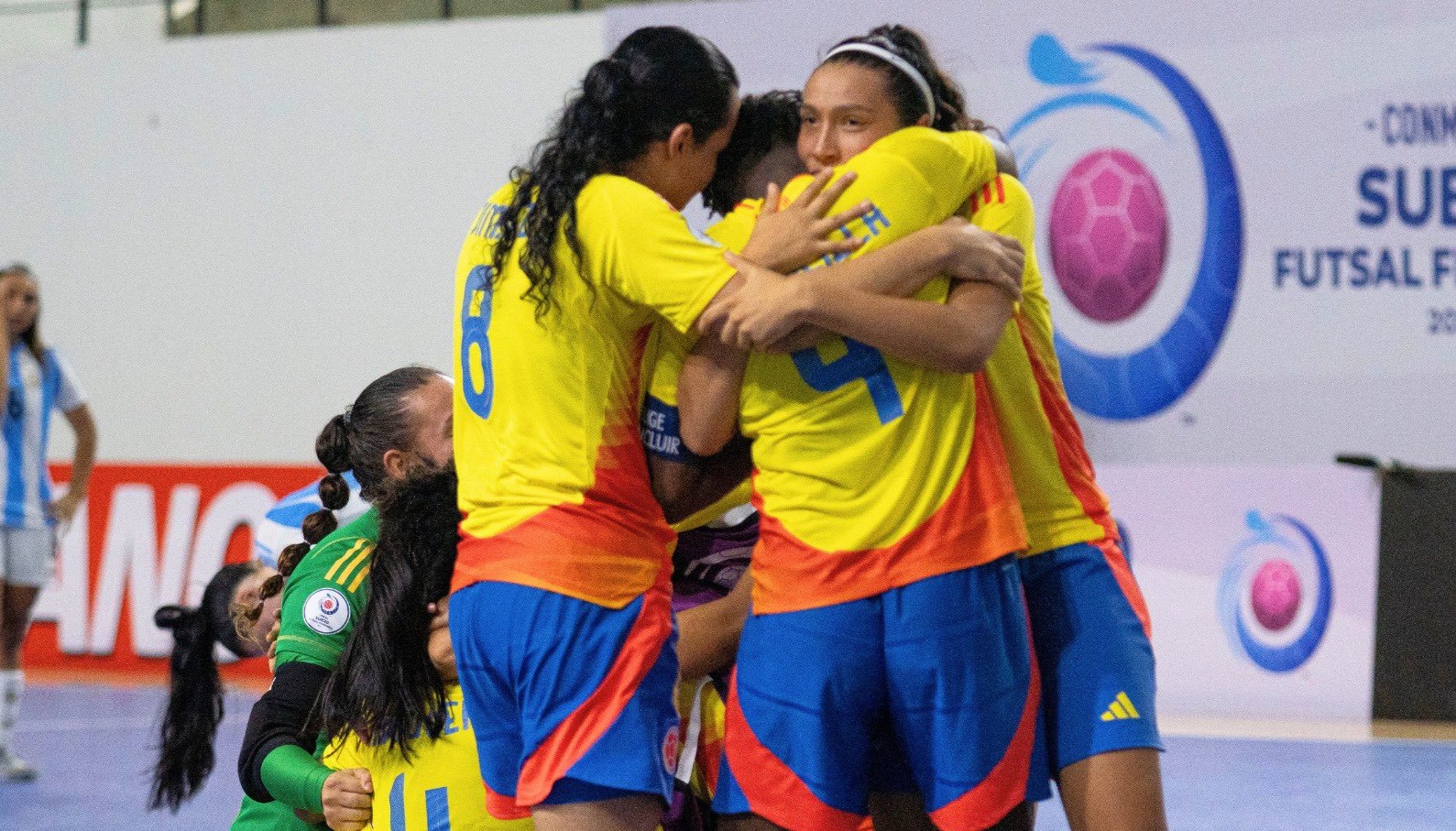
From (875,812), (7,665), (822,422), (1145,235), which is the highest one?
(1145,235)

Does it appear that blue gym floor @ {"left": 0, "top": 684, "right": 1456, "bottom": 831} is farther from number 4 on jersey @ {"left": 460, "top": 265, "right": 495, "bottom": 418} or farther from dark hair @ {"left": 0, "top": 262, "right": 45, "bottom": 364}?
number 4 on jersey @ {"left": 460, "top": 265, "right": 495, "bottom": 418}

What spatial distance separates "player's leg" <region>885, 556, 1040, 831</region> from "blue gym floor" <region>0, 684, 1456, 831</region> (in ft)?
10.3

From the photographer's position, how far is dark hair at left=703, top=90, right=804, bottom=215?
2.75 meters

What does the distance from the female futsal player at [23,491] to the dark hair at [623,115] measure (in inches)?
187

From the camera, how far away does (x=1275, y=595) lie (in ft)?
26.3

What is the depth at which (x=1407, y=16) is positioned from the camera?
8406 mm

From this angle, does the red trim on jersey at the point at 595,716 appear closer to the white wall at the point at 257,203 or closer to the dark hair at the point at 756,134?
the dark hair at the point at 756,134

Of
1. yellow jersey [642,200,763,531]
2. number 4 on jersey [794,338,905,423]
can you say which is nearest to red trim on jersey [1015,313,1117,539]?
number 4 on jersey [794,338,905,423]

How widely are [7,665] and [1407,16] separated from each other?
23.8 ft

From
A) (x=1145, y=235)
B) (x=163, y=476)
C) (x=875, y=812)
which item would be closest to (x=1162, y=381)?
(x=1145, y=235)

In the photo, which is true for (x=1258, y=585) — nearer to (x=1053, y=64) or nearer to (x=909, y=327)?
(x=1053, y=64)

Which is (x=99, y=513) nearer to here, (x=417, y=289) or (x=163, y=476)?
(x=163, y=476)

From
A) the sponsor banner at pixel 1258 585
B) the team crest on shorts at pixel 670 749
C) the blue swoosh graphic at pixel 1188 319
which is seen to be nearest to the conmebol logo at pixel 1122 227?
the blue swoosh graphic at pixel 1188 319

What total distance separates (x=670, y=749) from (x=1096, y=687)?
643mm
